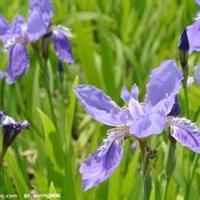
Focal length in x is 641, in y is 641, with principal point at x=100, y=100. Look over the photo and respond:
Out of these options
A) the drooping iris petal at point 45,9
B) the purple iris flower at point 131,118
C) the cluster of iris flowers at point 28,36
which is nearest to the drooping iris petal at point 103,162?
the purple iris flower at point 131,118

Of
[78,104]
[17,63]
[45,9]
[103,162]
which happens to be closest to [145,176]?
[103,162]

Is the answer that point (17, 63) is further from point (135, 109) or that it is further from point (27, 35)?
point (135, 109)

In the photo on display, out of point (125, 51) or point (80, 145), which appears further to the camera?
point (125, 51)

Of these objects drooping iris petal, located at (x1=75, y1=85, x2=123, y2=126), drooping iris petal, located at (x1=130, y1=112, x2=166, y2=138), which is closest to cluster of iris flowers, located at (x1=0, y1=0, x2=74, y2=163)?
drooping iris petal, located at (x1=75, y1=85, x2=123, y2=126)

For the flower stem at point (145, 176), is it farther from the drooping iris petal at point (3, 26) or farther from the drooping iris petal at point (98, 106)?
the drooping iris petal at point (3, 26)

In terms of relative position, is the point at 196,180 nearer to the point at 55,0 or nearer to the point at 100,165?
the point at 100,165

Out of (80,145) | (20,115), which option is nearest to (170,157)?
(80,145)

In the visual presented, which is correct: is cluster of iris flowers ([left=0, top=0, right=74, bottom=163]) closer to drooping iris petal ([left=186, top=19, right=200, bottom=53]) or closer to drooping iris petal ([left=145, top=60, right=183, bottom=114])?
drooping iris petal ([left=186, top=19, right=200, bottom=53])
